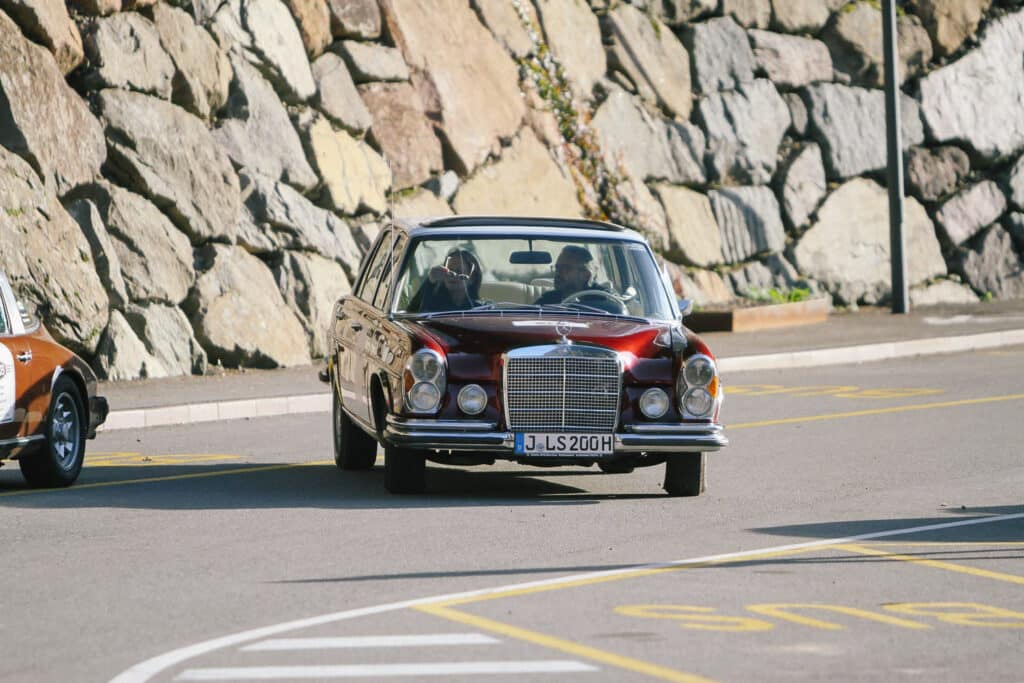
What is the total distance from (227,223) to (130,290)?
6.08ft

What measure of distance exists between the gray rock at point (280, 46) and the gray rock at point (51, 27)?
3066 millimetres

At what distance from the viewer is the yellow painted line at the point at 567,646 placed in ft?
21.9

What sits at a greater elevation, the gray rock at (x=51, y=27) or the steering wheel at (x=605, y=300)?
the gray rock at (x=51, y=27)

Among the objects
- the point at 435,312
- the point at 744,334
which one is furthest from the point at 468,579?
the point at 744,334

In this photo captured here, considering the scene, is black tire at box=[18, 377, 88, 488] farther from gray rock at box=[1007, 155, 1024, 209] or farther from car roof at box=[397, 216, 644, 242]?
gray rock at box=[1007, 155, 1024, 209]

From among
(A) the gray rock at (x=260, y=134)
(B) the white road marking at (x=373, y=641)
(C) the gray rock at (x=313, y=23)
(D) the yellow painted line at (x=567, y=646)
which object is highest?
(C) the gray rock at (x=313, y=23)

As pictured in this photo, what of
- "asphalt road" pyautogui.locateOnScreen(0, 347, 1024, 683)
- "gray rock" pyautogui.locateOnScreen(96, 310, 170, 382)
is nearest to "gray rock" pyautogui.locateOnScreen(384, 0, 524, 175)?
"gray rock" pyautogui.locateOnScreen(96, 310, 170, 382)

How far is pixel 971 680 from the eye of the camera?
6.63 metres

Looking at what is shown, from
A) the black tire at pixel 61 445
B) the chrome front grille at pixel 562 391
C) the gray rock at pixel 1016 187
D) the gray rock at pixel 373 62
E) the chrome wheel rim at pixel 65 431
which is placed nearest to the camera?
the chrome front grille at pixel 562 391

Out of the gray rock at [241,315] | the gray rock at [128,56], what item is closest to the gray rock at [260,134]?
the gray rock at [128,56]

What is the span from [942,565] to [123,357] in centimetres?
1227

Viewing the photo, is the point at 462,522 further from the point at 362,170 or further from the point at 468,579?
the point at 362,170

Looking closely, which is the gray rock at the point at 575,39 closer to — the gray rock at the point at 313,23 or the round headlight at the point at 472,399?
the gray rock at the point at 313,23

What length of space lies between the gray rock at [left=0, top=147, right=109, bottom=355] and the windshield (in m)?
7.49
